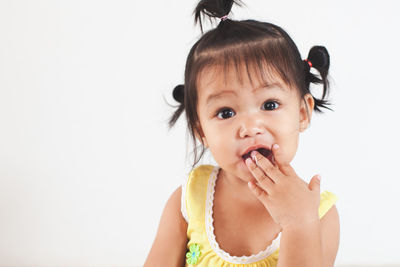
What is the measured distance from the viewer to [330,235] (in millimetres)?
981

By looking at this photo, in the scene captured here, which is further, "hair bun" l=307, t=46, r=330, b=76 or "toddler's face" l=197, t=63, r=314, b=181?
"hair bun" l=307, t=46, r=330, b=76

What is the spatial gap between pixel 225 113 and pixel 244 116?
42mm

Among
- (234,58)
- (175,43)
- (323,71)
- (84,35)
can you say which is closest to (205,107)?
(234,58)

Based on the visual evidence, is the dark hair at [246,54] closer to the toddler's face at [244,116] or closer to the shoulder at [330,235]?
the toddler's face at [244,116]

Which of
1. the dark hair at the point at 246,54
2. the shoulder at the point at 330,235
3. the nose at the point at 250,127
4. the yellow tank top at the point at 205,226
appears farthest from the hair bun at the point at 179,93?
the shoulder at the point at 330,235

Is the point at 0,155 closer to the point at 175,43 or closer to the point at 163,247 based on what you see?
the point at 175,43

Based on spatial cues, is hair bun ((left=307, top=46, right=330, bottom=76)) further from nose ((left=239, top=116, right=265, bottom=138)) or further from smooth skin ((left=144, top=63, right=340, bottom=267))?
nose ((left=239, top=116, right=265, bottom=138))

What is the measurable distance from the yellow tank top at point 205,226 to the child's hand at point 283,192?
0.12m

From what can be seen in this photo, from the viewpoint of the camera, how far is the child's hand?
2.80 feet

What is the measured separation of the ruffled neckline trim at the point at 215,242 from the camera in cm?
96

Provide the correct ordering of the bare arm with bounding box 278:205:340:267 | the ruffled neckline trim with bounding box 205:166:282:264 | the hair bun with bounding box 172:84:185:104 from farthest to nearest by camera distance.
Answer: the hair bun with bounding box 172:84:185:104
the ruffled neckline trim with bounding box 205:166:282:264
the bare arm with bounding box 278:205:340:267

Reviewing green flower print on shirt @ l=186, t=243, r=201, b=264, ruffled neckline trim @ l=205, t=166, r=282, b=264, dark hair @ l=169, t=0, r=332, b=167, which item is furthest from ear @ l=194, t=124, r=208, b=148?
green flower print on shirt @ l=186, t=243, r=201, b=264

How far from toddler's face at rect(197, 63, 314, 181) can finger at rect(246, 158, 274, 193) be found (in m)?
0.02

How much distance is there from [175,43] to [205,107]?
782 mm
